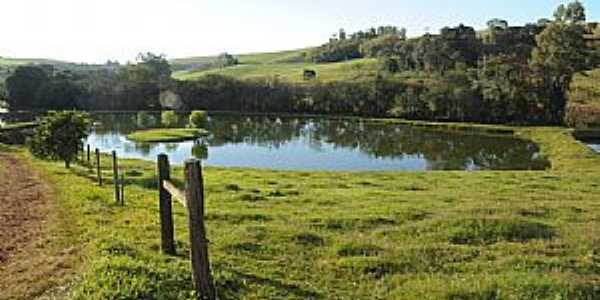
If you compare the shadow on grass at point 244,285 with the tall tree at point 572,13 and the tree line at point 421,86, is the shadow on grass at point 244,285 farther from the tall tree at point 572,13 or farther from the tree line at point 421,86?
the tall tree at point 572,13

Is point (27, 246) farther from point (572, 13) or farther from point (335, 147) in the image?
point (572, 13)

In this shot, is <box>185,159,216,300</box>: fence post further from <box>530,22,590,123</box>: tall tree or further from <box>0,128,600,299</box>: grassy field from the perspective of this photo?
<box>530,22,590,123</box>: tall tree

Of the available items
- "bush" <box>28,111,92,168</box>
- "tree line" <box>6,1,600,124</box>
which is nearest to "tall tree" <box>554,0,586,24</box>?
"tree line" <box>6,1,600,124</box>

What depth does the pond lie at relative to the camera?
65.2m

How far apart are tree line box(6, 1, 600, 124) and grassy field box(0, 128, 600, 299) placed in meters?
81.3

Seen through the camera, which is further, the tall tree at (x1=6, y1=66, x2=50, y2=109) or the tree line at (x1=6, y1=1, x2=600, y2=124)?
the tall tree at (x1=6, y1=66, x2=50, y2=109)

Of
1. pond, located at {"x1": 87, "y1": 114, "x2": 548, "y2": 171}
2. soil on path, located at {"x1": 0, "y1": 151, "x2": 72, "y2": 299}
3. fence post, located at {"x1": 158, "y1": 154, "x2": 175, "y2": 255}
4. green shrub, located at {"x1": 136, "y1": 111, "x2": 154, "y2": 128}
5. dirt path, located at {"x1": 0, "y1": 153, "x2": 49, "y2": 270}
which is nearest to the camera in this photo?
soil on path, located at {"x1": 0, "y1": 151, "x2": 72, "y2": 299}

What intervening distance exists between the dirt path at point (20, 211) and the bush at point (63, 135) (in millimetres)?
5188

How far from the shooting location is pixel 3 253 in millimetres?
14656

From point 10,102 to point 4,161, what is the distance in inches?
4385

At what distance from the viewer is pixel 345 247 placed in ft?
48.9

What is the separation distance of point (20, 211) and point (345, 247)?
11.2 metres

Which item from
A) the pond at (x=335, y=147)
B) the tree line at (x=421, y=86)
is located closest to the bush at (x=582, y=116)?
the tree line at (x=421, y=86)

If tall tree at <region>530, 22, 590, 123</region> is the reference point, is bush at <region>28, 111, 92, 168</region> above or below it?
below
